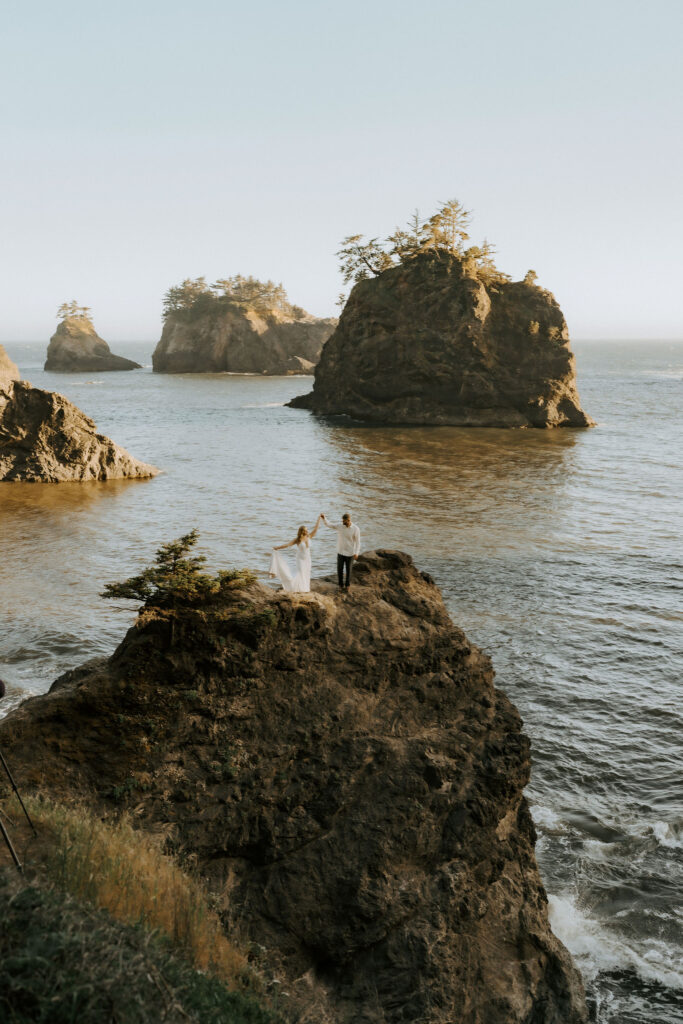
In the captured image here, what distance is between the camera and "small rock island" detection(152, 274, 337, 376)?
464 feet

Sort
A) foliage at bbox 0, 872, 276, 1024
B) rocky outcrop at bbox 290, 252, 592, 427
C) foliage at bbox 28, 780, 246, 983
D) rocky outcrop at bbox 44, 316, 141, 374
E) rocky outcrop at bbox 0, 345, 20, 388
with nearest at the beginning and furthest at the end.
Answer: foliage at bbox 0, 872, 276, 1024
foliage at bbox 28, 780, 246, 983
rocky outcrop at bbox 0, 345, 20, 388
rocky outcrop at bbox 290, 252, 592, 427
rocky outcrop at bbox 44, 316, 141, 374

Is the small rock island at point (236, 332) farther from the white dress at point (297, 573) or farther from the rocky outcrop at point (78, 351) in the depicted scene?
the white dress at point (297, 573)

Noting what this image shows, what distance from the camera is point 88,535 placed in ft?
112

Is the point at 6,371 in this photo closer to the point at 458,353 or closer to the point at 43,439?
the point at 43,439

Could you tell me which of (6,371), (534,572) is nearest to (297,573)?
(534,572)

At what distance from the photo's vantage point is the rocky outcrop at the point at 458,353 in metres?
73.8

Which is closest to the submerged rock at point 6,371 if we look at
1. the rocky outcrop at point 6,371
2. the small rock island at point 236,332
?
the rocky outcrop at point 6,371

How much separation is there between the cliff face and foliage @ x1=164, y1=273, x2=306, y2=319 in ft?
4.39

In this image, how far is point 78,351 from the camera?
150125 mm

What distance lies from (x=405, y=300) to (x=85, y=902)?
74.5m

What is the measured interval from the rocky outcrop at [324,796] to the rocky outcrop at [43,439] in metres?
35.2

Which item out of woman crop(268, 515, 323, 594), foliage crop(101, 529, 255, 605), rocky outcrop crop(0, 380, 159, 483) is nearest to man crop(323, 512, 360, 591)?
woman crop(268, 515, 323, 594)

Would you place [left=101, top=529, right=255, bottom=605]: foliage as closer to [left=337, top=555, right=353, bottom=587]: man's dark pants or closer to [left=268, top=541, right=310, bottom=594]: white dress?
[left=268, top=541, right=310, bottom=594]: white dress

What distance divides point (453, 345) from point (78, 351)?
97364 millimetres
